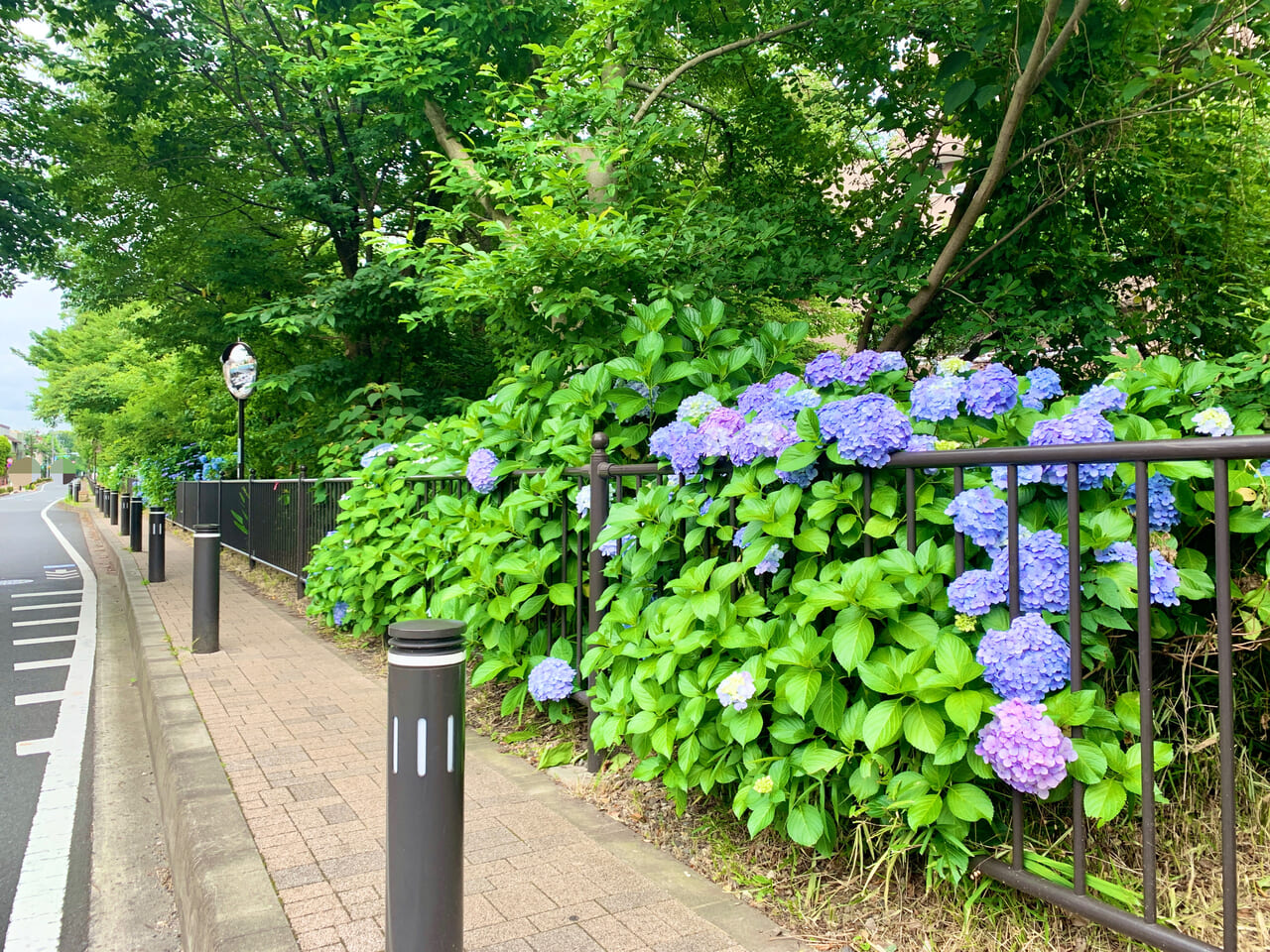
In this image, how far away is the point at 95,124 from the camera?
1261 cm

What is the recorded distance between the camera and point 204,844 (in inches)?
114

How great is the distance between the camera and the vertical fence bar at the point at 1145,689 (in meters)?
1.77

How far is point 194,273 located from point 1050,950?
14.3 m

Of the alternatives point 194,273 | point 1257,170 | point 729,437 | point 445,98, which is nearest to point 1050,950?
point 729,437

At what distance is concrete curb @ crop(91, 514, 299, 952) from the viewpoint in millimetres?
2369

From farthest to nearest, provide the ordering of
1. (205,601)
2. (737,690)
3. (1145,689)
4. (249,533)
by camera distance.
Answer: (249,533) < (205,601) < (737,690) < (1145,689)

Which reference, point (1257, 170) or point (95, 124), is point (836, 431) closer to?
point (1257, 170)

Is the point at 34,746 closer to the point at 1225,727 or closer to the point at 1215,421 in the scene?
the point at 1225,727

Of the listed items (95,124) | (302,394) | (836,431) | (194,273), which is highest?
(95,124)

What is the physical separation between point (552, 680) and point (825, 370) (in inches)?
73.2

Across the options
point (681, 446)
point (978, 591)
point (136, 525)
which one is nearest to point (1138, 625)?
point (978, 591)

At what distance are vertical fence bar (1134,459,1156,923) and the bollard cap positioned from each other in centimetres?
149

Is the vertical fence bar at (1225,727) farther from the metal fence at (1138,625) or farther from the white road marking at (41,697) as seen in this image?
the white road marking at (41,697)

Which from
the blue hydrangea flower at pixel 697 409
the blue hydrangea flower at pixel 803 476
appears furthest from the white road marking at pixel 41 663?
the blue hydrangea flower at pixel 803 476
